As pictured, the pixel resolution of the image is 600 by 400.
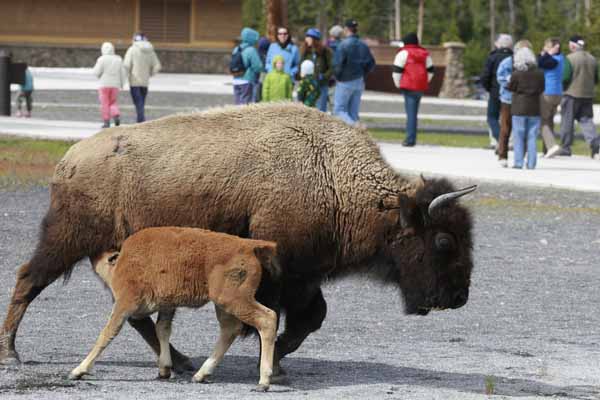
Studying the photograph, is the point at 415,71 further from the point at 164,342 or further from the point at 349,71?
the point at 164,342

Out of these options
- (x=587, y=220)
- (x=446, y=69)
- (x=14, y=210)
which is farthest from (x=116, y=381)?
(x=446, y=69)

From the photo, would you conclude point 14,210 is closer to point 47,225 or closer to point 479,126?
point 47,225

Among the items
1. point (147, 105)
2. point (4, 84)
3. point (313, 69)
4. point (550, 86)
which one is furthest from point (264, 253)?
point (147, 105)

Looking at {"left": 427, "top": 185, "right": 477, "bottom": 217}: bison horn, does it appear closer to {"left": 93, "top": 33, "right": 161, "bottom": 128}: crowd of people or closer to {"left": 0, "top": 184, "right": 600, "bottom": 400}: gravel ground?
{"left": 0, "top": 184, "right": 600, "bottom": 400}: gravel ground

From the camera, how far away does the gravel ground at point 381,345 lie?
7.76 m

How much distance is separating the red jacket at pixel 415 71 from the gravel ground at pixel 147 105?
792cm

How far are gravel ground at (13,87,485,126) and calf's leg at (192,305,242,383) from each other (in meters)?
22.9

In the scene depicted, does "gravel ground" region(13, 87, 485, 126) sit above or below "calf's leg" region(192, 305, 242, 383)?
below

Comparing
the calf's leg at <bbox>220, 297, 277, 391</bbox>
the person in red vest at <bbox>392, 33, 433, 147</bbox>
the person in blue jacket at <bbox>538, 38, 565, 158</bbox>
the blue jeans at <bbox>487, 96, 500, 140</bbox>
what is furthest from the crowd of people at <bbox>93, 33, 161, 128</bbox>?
the calf's leg at <bbox>220, 297, 277, 391</bbox>

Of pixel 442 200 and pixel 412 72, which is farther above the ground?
pixel 442 200

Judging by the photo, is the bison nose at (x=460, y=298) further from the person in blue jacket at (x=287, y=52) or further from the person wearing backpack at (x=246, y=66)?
the person wearing backpack at (x=246, y=66)

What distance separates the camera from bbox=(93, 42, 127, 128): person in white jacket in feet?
87.3

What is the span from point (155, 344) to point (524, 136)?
14079 millimetres

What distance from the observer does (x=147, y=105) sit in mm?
36562
